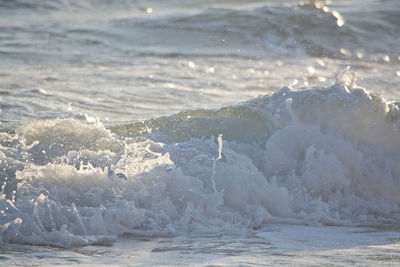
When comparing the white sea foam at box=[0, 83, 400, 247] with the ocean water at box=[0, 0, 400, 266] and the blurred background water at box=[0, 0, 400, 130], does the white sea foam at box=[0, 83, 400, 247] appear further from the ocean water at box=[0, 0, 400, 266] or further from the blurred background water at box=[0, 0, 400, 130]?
the blurred background water at box=[0, 0, 400, 130]

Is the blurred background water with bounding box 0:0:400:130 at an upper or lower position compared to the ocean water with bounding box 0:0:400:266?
Answer: upper

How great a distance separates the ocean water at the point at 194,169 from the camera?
14.6 feet

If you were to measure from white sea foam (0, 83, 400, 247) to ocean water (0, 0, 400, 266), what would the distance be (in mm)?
11

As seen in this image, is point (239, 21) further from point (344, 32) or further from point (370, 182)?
point (370, 182)

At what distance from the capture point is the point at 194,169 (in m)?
5.57

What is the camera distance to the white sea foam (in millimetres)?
4777

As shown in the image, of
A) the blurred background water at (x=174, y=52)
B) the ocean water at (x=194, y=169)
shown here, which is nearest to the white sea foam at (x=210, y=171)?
the ocean water at (x=194, y=169)

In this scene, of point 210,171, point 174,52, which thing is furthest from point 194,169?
point 174,52

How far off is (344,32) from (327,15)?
3.27ft

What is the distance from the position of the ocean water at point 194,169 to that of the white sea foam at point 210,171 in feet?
0.04

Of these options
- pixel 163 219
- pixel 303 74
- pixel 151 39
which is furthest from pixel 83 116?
→ pixel 151 39

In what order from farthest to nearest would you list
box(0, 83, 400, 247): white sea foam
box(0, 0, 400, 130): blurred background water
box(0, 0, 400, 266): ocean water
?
box(0, 0, 400, 130): blurred background water → box(0, 83, 400, 247): white sea foam → box(0, 0, 400, 266): ocean water

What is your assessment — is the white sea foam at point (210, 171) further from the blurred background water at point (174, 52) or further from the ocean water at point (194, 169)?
the blurred background water at point (174, 52)

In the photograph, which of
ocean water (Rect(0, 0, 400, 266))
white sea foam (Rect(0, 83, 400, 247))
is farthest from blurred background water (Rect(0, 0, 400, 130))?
white sea foam (Rect(0, 83, 400, 247))
